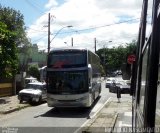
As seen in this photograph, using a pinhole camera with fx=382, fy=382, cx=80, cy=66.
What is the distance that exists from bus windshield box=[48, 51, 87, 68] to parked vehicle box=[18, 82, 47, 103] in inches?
253

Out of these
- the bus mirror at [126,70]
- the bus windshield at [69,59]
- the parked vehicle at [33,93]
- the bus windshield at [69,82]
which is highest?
the bus windshield at [69,59]

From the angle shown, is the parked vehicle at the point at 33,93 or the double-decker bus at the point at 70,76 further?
the parked vehicle at the point at 33,93

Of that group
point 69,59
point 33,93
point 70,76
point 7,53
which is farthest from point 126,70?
point 7,53

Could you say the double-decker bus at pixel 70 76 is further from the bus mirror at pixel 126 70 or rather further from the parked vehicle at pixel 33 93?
the bus mirror at pixel 126 70

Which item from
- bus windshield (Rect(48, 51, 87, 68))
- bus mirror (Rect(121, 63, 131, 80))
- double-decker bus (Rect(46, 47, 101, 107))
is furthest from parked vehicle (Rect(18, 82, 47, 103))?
bus mirror (Rect(121, 63, 131, 80))

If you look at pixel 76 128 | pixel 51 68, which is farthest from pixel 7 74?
pixel 76 128

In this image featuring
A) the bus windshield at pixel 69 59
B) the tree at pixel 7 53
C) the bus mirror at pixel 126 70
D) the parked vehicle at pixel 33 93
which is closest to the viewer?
the bus mirror at pixel 126 70

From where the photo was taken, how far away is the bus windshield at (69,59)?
69.1ft

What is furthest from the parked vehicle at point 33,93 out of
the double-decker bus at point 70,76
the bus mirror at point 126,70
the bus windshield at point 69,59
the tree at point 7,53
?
the bus mirror at point 126,70

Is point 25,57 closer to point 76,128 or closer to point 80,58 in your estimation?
point 80,58

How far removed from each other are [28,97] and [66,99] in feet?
21.0

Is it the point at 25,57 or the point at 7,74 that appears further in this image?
the point at 25,57

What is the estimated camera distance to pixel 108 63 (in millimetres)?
121188

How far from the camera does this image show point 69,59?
21141 mm
